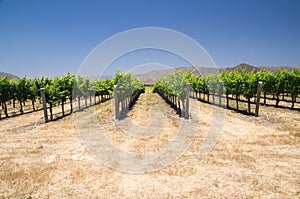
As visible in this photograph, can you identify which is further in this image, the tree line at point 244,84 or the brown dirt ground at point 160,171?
the tree line at point 244,84

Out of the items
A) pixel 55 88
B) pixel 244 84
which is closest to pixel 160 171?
pixel 55 88

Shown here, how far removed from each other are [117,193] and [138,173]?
171cm

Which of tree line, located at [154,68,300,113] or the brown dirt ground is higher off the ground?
tree line, located at [154,68,300,113]

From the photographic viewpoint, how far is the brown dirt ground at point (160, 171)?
23.1 feet

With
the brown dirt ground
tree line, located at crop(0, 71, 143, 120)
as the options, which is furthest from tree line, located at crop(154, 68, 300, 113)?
the brown dirt ground

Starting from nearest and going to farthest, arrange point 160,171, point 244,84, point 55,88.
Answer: point 160,171
point 55,88
point 244,84

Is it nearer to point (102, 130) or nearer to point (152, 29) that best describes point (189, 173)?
point (102, 130)

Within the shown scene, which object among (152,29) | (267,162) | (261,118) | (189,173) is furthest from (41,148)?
(261,118)

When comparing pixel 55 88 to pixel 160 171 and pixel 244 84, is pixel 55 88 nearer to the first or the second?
pixel 160 171

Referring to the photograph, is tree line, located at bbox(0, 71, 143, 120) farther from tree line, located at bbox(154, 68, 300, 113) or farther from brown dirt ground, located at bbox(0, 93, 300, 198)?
brown dirt ground, located at bbox(0, 93, 300, 198)

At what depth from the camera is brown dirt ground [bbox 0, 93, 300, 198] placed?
7055mm

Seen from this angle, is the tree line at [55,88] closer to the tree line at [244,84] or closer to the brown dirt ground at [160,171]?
the tree line at [244,84]

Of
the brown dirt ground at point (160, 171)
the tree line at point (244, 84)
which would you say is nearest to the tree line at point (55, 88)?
the tree line at point (244, 84)

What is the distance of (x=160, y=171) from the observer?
8758 millimetres
